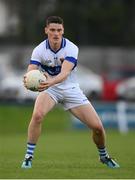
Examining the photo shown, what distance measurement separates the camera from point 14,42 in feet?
205

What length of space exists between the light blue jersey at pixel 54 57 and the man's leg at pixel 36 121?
0.40 metres

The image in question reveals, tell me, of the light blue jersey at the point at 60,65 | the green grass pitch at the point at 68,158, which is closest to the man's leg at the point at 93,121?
the light blue jersey at the point at 60,65

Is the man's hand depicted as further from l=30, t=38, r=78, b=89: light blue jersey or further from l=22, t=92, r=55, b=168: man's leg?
l=30, t=38, r=78, b=89: light blue jersey

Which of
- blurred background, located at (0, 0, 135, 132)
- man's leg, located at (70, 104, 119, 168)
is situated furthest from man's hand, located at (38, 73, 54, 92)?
blurred background, located at (0, 0, 135, 132)

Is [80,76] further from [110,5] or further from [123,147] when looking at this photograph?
[123,147]

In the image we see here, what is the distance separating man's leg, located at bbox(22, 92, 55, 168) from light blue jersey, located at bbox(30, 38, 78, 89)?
0.40 metres

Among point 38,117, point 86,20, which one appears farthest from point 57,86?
point 86,20

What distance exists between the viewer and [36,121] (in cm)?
1491

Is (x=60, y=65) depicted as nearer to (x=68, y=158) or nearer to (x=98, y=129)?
(x=98, y=129)

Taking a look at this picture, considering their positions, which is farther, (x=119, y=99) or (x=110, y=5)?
(x=110, y=5)

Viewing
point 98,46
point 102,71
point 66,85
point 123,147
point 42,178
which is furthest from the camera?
point 98,46

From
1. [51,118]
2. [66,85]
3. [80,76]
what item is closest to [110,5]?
[80,76]

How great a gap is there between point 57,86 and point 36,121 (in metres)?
0.85

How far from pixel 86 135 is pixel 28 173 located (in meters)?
17.5
